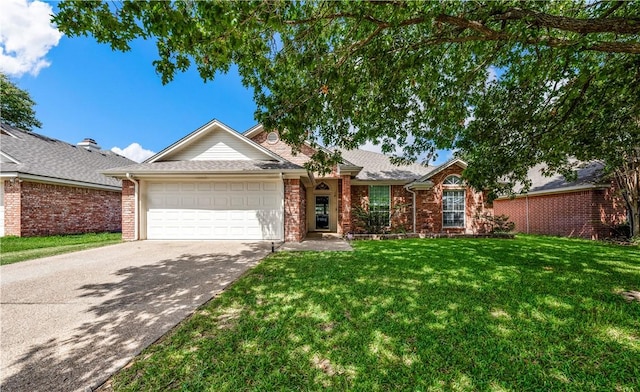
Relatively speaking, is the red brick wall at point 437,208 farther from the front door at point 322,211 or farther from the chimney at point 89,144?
the chimney at point 89,144

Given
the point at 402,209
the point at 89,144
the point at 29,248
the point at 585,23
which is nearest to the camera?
the point at 585,23

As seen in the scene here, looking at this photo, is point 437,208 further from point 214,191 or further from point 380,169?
point 214,191

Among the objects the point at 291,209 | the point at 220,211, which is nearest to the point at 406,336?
the point at 291,209

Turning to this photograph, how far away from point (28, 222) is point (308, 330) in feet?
50.3

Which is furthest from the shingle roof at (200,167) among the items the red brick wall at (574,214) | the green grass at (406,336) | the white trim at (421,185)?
the red brick wall at (574,214)

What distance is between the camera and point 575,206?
1434 centimetres

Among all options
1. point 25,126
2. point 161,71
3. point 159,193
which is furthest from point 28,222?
point 25,126

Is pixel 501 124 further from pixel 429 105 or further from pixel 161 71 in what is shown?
pixel 161 71

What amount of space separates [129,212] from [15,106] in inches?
1092

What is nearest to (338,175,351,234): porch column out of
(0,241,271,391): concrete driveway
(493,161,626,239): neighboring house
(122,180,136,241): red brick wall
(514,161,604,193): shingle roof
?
(0,241,271,391): concrete driveway

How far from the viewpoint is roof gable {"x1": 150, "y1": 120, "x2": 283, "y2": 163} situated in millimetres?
12031

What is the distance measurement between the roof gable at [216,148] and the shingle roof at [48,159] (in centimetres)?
433

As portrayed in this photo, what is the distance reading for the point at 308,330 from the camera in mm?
3287

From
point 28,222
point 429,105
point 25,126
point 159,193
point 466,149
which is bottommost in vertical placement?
point 28,222
